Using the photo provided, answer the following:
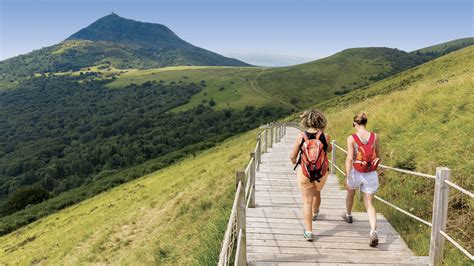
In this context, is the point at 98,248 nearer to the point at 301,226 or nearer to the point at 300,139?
the point at 301,226

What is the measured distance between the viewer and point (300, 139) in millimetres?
5863

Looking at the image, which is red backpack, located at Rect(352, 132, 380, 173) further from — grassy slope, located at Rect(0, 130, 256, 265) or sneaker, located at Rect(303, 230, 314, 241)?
grassy slope, located at Rect(0, 130, 256, 265)

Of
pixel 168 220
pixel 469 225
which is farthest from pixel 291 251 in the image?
pixel 168 220

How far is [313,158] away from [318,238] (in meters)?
1.48

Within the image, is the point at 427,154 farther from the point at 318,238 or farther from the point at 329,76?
the point at 329,76

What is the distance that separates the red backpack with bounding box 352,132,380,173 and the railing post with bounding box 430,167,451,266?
127 centimetres

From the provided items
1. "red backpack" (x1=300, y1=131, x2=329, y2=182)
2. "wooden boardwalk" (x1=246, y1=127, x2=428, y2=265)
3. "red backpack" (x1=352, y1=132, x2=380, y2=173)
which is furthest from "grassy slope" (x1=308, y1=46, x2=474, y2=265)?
"red backpack" (x1=300, y1=131, x2=329, y2=182)

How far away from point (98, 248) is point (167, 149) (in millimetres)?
98053

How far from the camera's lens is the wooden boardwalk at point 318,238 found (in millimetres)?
5215

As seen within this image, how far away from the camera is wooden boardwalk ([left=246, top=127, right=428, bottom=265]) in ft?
17.1

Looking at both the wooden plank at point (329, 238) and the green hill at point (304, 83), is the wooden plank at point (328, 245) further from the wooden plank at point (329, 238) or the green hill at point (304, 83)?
the green hill at point (304, 83)

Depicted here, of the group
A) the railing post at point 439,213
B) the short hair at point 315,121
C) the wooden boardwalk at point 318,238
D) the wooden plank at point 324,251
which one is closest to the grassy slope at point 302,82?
the wooden boardwalk at point 318,238

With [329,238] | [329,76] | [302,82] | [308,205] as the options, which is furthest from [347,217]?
[329,76]

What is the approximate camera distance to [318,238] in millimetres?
6047
